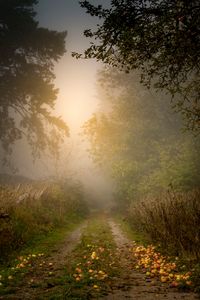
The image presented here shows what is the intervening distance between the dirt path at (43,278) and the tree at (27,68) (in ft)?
62.4

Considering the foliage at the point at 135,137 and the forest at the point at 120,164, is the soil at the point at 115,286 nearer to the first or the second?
the forest at the point at 120,164

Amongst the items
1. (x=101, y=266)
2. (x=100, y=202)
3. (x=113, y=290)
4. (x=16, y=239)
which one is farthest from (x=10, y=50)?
(x=100, y=202)

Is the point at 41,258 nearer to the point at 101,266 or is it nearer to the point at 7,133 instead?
the point at 101,266

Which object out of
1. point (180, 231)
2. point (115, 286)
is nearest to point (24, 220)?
point (180, 231)

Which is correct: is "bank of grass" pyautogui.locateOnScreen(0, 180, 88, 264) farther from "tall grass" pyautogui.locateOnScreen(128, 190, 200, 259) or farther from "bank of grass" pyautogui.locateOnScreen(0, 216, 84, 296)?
"tall grass" pyautogui.locateOnScreen(128, 190, 200, 259)

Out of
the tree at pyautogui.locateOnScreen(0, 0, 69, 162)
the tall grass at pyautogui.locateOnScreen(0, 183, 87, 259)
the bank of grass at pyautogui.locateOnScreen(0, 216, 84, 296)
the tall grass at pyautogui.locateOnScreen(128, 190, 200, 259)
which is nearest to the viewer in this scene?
the bank of grass at pyautogui.locateOnScreen(0, 216, 84, 296)

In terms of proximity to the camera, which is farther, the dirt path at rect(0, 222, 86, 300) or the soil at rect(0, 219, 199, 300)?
the dirt path at rect(0, 222, 86, 300)

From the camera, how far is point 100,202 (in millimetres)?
52312

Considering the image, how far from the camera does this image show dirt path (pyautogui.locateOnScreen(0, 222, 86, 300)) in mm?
6962

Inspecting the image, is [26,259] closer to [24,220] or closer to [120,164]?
[24,220]

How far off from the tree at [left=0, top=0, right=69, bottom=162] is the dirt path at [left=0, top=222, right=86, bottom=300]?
19.0m

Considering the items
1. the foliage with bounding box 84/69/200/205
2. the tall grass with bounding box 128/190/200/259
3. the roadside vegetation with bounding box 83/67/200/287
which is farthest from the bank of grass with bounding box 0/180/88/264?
the foliage with bounding box 84/69/200/205

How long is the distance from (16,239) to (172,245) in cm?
610

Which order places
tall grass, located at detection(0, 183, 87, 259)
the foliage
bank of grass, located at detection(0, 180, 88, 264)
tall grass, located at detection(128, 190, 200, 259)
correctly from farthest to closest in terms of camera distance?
1. the foliage
2. tall grass, located at detection(0, 183, 87, 259)
3. bank of grass, located at detection(0, 180, 88, 264)
4. tall grass, located at detection(128, 190, 200, 259)
